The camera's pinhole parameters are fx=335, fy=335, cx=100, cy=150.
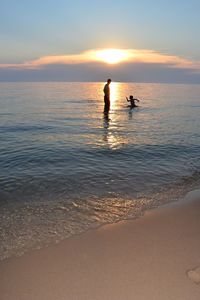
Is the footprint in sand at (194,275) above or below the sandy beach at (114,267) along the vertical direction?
above

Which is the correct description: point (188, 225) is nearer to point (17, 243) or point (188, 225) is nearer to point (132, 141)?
point (17, 243)

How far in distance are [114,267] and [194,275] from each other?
1.14 metres

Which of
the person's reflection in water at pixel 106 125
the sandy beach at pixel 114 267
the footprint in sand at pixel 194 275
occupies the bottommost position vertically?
the sandy beach at pixel 114 267

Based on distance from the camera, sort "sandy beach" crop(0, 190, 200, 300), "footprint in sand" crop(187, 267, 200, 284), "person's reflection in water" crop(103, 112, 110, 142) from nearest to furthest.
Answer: "sandy beach" crop(0, 190, 200, 300) < "footprint in sand" crop(187, 267, 200, 284) < "person's reflection in water" crop(103, 112, 110, 142)

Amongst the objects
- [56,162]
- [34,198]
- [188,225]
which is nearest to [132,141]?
[56,162]

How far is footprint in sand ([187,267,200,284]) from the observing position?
4578mm

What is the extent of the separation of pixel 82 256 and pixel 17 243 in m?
1.27

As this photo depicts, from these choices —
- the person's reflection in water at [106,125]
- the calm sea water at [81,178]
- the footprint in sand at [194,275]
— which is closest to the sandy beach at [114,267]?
the footprint in sand at [194,275]

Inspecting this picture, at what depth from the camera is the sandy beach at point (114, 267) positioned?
438 cm

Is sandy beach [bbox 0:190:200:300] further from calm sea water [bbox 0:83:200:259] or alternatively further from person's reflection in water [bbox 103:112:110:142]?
person's reflection in water [bbox 103:112:110:142]

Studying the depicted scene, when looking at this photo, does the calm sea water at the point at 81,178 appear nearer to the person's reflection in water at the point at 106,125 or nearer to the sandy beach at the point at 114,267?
the person's reflection in water at the point at 106,125

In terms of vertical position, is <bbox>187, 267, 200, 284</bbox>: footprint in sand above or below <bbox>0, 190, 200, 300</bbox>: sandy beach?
above

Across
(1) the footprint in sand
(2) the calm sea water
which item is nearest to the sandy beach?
(1) the footprint in sand

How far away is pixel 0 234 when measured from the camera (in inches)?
244
